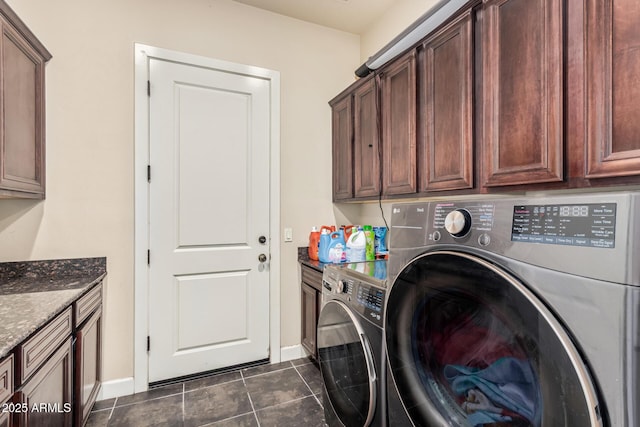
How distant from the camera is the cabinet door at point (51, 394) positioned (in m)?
1.09

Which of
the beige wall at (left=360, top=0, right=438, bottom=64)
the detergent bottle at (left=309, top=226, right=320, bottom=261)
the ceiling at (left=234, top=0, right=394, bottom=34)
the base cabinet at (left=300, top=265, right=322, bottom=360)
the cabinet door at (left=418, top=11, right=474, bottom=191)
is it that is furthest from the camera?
the detergent bottle at (left=309, top=226, right=320, bottom=261)

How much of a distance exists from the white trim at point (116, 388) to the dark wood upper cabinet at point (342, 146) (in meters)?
2.10

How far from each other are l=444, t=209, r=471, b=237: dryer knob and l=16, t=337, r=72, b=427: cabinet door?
1.54 m

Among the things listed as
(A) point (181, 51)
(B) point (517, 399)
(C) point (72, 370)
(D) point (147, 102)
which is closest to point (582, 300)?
(B) point (517, 399)

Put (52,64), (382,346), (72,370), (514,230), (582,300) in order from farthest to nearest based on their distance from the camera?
(52,64)
(72,370)
(382,346)
(514,230)
(582,300)

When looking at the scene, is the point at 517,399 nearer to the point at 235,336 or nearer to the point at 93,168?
the point at 235,336

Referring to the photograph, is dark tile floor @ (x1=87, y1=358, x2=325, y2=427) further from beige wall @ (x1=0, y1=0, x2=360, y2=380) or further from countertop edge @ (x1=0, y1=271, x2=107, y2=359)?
countertop edge @ (x1=0, y1=271, x2=107, y2=359)

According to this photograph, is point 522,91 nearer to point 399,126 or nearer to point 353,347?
point 399,126

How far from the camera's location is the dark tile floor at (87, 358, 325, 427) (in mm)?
1825

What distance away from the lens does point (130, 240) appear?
84.7 inches

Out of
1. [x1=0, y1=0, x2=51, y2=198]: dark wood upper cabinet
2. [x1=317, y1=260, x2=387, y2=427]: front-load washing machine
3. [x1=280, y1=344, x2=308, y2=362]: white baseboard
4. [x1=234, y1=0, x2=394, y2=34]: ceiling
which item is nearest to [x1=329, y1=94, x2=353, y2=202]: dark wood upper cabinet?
[x1=234, y1=0, x2=394, y2=34]: ceiling

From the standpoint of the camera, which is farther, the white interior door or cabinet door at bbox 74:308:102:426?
the white interior door

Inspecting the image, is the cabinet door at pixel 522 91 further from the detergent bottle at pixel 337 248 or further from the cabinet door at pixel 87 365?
the cabinet door at pixel 87 365

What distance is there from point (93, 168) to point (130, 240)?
0.55 metres
